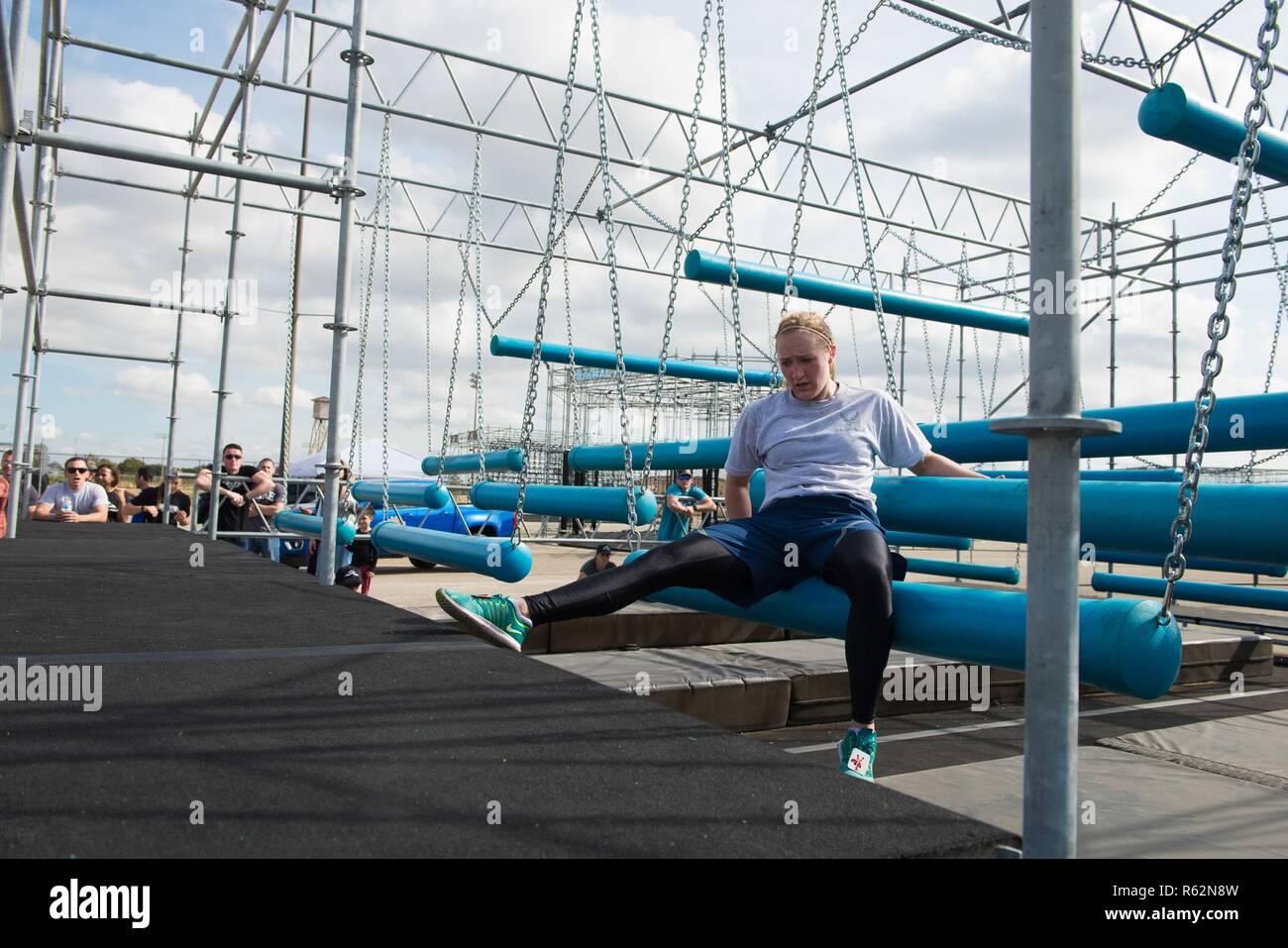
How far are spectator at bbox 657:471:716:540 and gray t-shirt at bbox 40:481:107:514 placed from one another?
526 centimetres

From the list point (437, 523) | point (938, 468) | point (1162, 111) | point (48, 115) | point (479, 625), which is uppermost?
point (48, 115)

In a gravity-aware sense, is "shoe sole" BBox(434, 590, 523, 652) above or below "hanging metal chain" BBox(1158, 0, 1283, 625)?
below

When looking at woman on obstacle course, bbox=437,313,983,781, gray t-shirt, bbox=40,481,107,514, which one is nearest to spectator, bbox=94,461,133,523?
gray t-shirt, bbox=40,481,107,514

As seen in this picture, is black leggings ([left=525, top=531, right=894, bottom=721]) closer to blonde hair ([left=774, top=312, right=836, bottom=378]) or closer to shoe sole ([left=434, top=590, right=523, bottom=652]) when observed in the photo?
shoe sole ([left=434, top=590, right=523, bottom=652])

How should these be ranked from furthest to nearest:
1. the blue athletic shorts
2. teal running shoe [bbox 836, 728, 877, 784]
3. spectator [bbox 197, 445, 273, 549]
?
spectator [bbox 197, 445, 273, 549] < the blue athletic shorts < teal running shoe [bbox 836, 728, 877, 784]

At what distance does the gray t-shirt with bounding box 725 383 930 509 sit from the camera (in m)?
2.64

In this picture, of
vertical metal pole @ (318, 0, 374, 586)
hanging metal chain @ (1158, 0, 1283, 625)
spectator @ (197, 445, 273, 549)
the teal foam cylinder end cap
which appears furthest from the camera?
spectator @ (197, 445, 273, 549)

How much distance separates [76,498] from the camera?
8.35m

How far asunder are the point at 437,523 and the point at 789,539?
9.13m

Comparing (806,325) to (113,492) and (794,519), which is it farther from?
(113,492)

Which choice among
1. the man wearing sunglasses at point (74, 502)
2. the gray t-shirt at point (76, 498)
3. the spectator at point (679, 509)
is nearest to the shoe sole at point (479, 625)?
the spectator at point (679, 509)

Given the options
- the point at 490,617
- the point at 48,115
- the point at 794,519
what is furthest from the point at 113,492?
the point at 794,519
